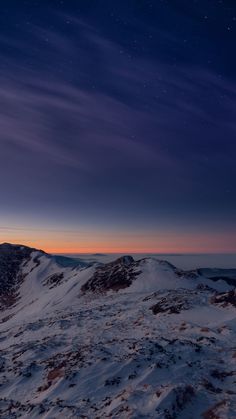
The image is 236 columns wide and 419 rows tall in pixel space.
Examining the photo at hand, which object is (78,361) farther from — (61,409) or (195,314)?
(195,314)

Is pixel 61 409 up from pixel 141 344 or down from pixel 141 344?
down

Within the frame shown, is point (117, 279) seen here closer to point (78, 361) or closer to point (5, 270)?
point (78, 361)

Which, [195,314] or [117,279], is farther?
[117,279]

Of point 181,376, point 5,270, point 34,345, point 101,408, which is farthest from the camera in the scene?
point 5,270

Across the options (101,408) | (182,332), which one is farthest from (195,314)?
(101,408)

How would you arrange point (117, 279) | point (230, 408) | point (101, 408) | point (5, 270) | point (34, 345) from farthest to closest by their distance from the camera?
1. point (5, 270)
2. point (117, 279)
3. point (34, 345)
4. point (101, 408)
5. point (230, 408)

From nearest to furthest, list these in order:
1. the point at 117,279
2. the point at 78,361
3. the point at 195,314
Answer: the point at 78,361, the point at 195,314, the point at 117,279

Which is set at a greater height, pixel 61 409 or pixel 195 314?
pixel 195 314

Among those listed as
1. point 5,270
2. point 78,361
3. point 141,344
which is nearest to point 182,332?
point 141,344

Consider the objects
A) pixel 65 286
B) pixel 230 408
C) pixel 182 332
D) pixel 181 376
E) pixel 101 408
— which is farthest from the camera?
pixel 65 286
